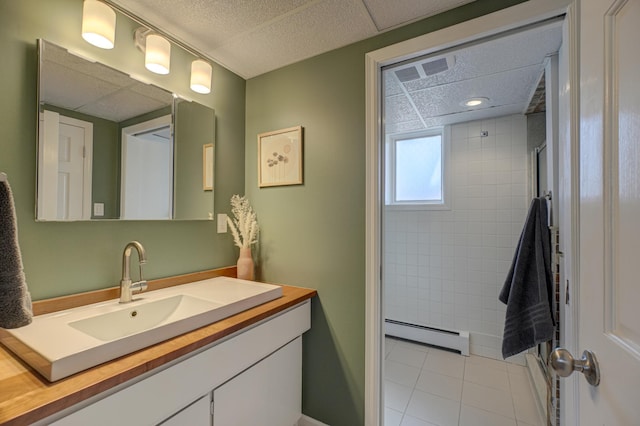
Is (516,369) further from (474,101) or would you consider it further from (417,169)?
(474,101)

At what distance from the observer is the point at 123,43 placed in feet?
4.39

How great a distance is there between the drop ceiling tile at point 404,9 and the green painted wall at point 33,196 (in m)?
1.08

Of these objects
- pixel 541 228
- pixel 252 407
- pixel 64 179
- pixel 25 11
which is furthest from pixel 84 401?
pixel 541 228

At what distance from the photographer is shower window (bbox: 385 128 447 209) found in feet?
9.65

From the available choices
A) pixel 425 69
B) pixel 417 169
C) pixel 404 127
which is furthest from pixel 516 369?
pixel 425 69

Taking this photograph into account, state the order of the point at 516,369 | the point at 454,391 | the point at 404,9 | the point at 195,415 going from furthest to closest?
the point at 516,369
the point at 454,391
the point at 404,9
the point at 195,415

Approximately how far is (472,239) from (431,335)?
3.36 ft

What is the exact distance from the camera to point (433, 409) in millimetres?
1878

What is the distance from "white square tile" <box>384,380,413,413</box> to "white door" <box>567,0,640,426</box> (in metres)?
1.48

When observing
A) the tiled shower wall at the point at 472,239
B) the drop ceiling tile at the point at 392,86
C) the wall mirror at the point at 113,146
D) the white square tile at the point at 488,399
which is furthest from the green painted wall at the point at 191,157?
the white square tile at the point at 488,399

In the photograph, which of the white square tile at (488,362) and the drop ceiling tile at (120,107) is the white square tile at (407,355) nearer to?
the white square tile at (488,362)

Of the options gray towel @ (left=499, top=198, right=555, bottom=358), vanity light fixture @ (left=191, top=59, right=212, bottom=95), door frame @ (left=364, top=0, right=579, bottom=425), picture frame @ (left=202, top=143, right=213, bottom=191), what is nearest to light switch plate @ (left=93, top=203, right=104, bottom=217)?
picture frame @ (left=202, top=143, right=213, bottom=191)

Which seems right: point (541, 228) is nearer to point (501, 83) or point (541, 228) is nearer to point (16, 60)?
point (501, 83)

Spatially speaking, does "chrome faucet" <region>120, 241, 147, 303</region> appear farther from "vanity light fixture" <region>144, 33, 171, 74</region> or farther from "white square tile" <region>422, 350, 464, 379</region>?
"white square tile" <region>422, 350, 464, 379</region>
